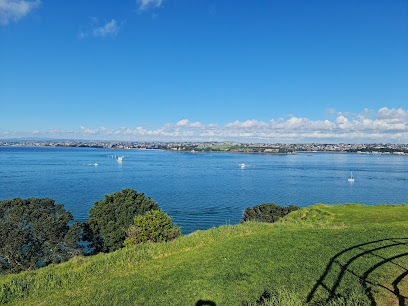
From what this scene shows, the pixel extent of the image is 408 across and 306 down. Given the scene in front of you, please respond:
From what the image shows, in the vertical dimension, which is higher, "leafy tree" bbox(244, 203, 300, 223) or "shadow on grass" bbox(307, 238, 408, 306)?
"shadow on grass" bbox(307, 238, 408, 306)

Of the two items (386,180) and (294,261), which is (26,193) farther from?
(386,180)

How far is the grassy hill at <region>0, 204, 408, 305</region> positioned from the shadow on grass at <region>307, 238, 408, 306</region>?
3cm

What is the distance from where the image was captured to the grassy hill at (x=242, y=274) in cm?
920

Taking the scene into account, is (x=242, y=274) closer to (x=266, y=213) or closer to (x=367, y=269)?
(x=367, y=269)

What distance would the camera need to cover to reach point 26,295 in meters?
10.2

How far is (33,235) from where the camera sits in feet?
65.0

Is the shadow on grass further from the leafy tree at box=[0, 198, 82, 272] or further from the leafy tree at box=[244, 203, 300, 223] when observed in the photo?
the leafy tree at box=[244, 203, 300, 223]

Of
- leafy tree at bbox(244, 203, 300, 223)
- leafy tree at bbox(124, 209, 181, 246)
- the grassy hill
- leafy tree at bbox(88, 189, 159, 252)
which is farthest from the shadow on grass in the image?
leafy tree at bbox(244, 203, 300, 223)

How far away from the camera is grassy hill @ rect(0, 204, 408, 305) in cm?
920

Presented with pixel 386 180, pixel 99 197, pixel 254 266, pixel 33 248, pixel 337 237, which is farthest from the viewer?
pixel 386 180

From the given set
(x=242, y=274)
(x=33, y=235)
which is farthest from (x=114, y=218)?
(x=242, y=274)

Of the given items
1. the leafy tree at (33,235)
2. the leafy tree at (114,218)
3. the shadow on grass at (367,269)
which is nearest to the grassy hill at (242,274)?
the shadow on grass at (367,269)

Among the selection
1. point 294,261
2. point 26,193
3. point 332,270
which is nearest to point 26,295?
point 294,261

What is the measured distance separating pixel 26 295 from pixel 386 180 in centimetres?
9035
